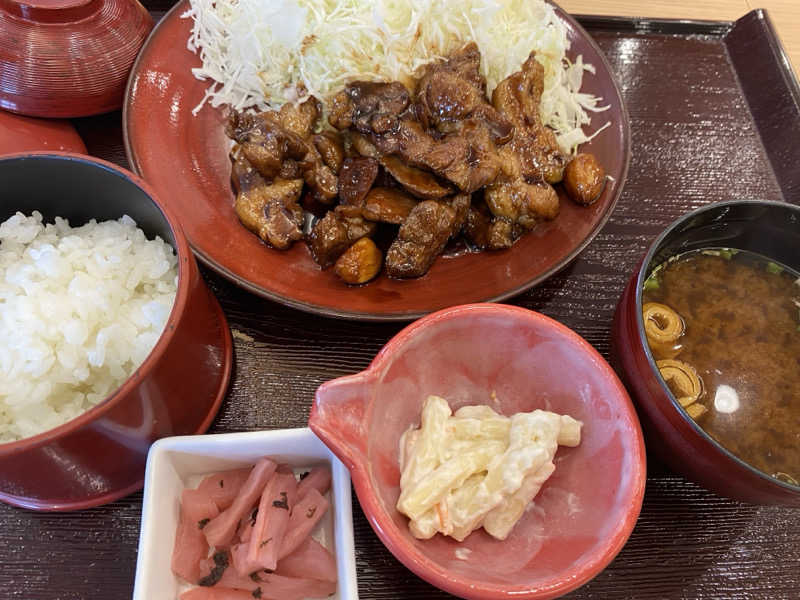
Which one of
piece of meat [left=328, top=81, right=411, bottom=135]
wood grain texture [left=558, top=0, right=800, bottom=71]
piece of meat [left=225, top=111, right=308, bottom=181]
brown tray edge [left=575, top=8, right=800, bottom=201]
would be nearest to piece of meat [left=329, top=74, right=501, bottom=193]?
piece of meat [left=328, top=81, right=411, bottom=135]

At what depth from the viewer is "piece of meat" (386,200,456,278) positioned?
6.09 feet

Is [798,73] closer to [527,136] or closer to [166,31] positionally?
[527,136]

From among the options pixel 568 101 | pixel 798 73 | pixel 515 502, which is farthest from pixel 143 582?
pixel 798 73

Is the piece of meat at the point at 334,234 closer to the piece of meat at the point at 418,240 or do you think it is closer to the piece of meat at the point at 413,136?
the piece of meat at the point at 418,240

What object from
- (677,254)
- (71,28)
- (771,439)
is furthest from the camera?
(71,28)

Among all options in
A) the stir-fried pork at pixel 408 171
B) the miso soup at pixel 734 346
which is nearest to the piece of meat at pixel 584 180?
the stir-fried pork at pixel 408 171

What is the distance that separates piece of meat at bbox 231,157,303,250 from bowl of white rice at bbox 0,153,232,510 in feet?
1.17

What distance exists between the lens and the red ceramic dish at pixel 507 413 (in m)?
1.21

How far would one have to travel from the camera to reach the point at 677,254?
169cm

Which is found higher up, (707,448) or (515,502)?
(707,448)

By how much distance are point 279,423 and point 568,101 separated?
169 cm

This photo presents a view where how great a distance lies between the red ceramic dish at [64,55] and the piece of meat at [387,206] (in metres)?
1.09

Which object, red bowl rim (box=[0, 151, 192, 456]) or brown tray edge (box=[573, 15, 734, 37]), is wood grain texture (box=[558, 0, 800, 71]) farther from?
red bowl rim (box=[0, 151, 192, 456])

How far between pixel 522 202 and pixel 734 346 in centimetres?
79
